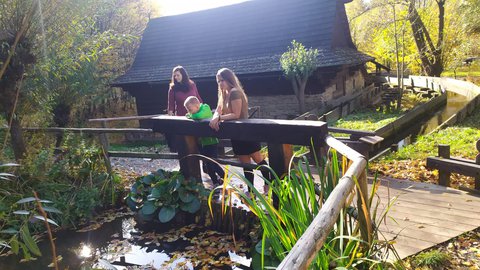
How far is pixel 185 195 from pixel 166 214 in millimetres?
315

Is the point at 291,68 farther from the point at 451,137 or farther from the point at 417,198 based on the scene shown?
the point at 417,198

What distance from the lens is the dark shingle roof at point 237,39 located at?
13648 mm

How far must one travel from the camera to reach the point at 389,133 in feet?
31.7

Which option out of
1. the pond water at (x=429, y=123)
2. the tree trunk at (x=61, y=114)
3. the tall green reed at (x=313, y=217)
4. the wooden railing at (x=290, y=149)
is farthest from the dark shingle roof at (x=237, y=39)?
the tall green reed at (x=313, y=217)

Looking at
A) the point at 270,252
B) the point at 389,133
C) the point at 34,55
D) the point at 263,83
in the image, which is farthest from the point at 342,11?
the point at 270,252

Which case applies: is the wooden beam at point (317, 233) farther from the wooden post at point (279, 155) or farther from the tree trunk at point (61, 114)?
the tree trunk at point (61, 114)

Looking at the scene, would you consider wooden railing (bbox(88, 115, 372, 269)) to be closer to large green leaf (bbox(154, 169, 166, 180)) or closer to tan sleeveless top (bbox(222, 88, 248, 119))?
tan sleeveless top (bbox(222, 88, 248, 119))

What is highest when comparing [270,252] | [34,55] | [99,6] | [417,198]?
[99,6]

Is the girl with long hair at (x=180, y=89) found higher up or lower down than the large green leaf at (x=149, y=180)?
higher up

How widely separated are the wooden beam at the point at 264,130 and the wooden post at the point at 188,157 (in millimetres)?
263

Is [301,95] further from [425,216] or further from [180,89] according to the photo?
[425,216]

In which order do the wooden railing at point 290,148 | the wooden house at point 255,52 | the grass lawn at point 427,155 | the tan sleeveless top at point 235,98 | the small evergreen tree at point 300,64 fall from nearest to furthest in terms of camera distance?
the wooden railing at point 290,148
the tan sleeveless top at point 235,98
the grass lawn at point 427,155
the small evergreen tree at point 300,64
the wooden house at point 255,52

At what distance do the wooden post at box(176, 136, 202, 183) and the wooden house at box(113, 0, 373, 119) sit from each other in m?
8.76

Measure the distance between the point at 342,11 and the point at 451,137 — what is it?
9.52 metres
